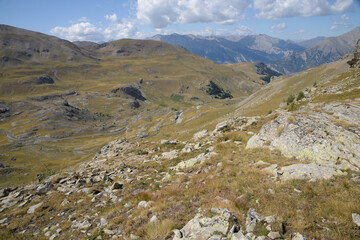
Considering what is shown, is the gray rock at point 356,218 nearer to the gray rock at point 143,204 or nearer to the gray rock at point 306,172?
the gray rock at point 306,172

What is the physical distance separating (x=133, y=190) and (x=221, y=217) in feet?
29.9

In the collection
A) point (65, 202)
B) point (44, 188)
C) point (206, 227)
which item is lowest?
point (44, 188)

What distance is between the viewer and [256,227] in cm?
711

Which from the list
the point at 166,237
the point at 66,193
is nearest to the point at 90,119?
the point at 66,193

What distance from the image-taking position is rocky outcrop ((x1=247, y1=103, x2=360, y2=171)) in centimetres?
1115

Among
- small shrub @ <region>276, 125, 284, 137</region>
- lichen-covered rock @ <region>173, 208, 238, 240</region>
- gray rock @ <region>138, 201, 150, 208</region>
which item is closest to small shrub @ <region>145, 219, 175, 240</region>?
lichen-covered rock @ <region>173, 208, 238, 240</region>

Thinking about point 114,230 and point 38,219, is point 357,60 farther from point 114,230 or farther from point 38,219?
point 38,219

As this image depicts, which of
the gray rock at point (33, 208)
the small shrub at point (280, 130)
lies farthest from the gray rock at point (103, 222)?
the small shrub at point (280, 130)

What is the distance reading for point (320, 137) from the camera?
12758 millimetres

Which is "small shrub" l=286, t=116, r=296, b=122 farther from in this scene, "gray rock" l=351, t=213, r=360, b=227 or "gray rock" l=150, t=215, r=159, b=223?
"gray rock" l=150, t=215, r=159, b=223

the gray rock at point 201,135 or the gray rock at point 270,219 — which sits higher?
the gray rock at point 270,219

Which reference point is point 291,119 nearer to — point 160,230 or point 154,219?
point 154,219

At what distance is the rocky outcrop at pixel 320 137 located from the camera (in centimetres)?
1115

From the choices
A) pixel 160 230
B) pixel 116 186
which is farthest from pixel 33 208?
pixel 160 230
